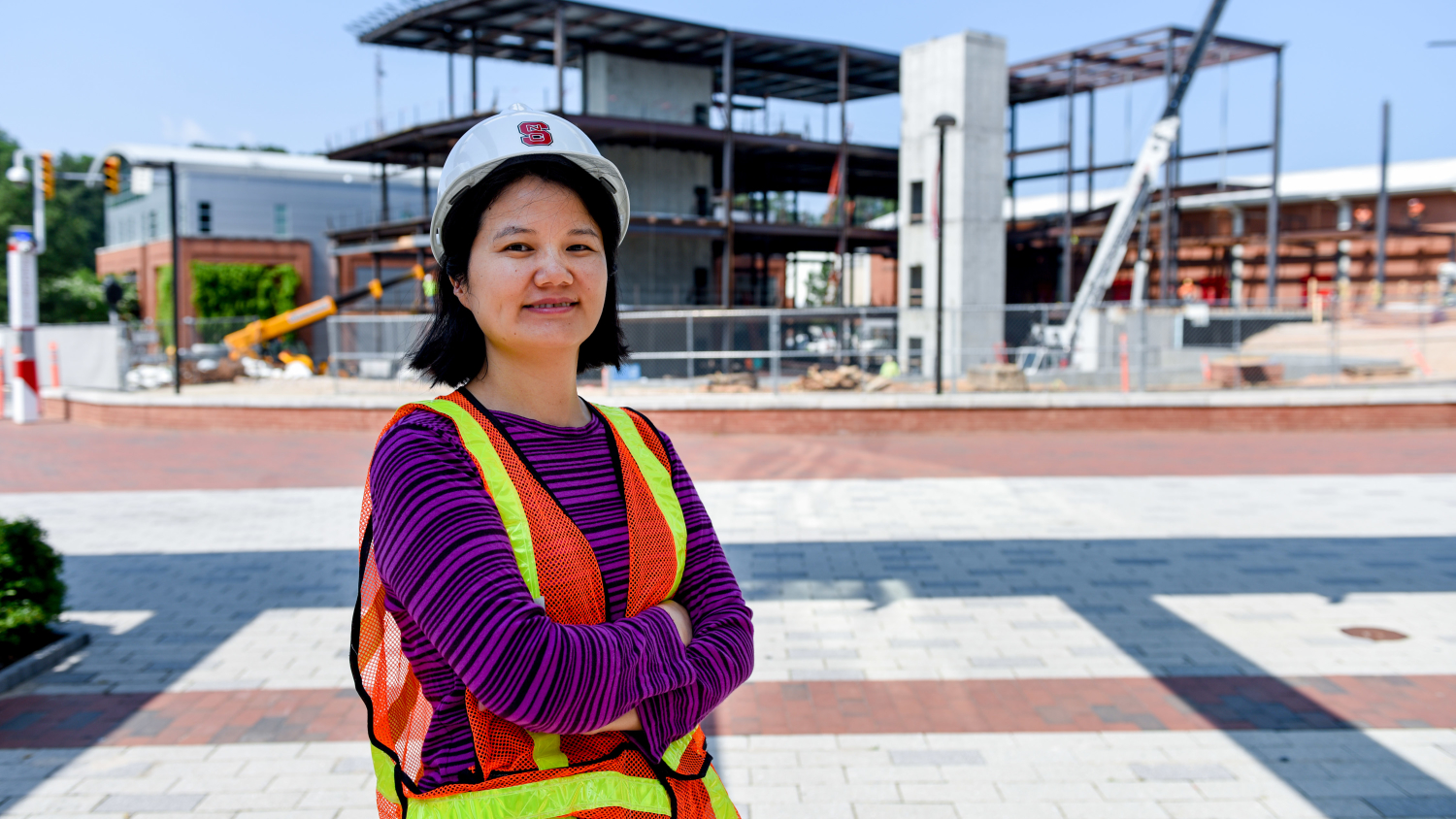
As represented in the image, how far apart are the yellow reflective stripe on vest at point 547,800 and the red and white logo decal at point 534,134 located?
1003 mm

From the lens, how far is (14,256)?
774 inches

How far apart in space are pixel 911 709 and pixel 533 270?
12.5 feet

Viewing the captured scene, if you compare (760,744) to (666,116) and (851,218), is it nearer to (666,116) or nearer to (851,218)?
(666,116)

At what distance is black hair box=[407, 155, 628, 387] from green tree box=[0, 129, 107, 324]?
6855 cm

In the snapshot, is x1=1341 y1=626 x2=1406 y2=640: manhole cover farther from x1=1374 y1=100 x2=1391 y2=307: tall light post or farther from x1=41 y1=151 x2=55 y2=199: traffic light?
x1=1374 y1=100 x2=1391 y2=307: tall light post

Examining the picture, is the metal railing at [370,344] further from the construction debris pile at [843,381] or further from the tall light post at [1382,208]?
the tall light post at [1382,208]

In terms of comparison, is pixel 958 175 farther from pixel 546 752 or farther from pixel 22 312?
pixel 546 752

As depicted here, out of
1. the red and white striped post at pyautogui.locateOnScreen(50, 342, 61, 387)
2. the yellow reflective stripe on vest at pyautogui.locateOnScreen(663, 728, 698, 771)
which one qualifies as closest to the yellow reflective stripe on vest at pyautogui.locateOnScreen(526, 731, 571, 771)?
the yellow reflective stripe on vest at pyautogui.locateOnScreen(663, 728, 698, 771)

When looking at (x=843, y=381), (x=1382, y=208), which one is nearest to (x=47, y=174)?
(x=843, y=381)

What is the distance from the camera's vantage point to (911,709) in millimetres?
4910

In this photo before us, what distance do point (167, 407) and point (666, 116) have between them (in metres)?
21.5

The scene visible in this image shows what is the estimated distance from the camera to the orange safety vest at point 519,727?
153 centimetres

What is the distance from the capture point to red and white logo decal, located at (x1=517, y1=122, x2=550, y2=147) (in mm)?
1663

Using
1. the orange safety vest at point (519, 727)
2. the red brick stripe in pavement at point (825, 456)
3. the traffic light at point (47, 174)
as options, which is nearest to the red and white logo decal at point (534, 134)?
the orange safety vest at point (519, 727)
